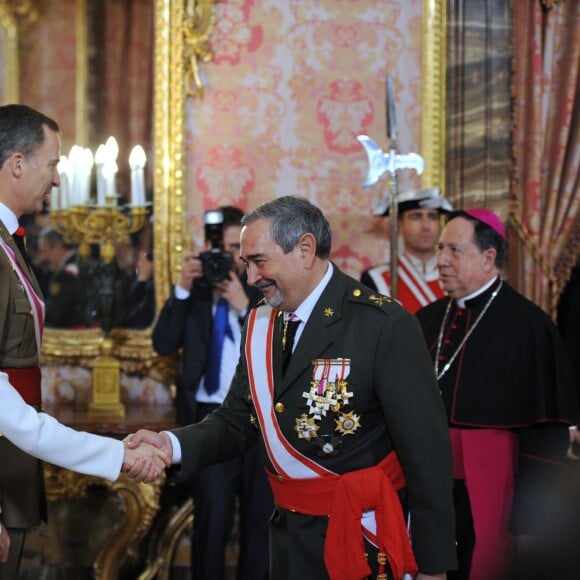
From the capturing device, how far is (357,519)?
217 centimetres

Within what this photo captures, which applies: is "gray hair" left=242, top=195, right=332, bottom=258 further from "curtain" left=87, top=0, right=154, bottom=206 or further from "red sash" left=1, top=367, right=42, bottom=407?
"curtain" left=87, top=0, right=154, bottom=206

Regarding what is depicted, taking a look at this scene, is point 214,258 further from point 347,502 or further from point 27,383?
point 347,502

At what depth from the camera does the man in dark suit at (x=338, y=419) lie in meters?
2.16

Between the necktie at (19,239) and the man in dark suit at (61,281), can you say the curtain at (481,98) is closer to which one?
the man in dark suit at (61,281)

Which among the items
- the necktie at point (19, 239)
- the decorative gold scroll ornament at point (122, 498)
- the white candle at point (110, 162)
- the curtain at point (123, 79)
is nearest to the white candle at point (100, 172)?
the white candle at point (110, 162)

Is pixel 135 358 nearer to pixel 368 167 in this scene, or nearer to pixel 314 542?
pixel 368 167

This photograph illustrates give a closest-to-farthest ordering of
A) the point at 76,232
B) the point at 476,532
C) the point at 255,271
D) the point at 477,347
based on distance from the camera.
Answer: the point at 255,271, the point at 476,532, the point at 477,347, the point at 76,232

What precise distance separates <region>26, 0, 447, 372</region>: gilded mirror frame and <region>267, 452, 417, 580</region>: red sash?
219 centimetres

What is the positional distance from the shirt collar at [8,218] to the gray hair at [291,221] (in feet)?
2.38

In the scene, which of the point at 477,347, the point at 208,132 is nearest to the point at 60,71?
the point at 208,132

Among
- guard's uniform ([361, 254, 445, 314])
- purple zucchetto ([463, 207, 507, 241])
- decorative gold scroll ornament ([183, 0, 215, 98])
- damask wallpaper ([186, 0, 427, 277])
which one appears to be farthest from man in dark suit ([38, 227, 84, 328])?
purple zucchetto ([463, 207, 507, 241])

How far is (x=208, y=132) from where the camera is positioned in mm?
4305

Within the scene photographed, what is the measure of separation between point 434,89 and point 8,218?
239 cm

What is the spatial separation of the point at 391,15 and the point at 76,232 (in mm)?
1816
